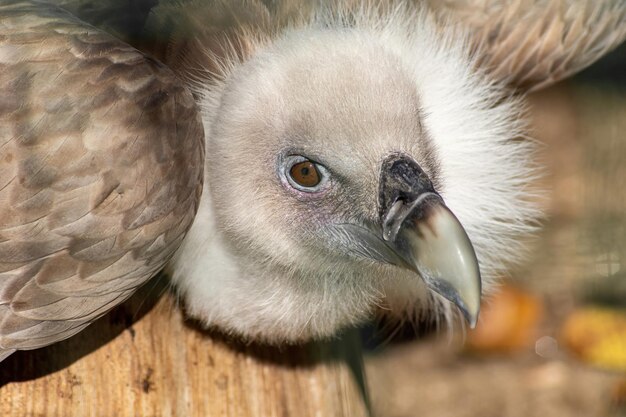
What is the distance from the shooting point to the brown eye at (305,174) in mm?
1831

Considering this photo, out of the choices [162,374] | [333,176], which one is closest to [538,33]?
[333,176]

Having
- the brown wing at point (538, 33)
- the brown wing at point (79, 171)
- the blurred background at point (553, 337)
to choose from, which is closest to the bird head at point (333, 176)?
the brown wing at point (79, 171)

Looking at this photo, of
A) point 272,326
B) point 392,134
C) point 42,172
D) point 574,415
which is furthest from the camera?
point 574,415

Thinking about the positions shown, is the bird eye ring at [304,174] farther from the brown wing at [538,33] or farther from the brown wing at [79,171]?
the brown wing at [538,33]

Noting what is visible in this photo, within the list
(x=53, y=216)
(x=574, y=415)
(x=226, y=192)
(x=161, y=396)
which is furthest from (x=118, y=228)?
(x=574, y=415)

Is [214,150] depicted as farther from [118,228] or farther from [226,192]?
[118,228]

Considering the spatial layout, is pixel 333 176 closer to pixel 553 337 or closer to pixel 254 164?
pixel 254 164

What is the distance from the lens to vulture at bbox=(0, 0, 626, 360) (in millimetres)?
1607

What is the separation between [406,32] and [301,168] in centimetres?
36

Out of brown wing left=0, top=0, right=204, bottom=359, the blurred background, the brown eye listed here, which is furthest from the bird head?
the blurred background

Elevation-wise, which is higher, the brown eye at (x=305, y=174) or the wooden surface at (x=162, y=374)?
the brown eye at (x=305, y=174)

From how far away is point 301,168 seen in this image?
6.02 ft

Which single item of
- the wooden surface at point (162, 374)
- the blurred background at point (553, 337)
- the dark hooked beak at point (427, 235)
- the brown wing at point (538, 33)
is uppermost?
the dark hooked beak at point (427, 235)

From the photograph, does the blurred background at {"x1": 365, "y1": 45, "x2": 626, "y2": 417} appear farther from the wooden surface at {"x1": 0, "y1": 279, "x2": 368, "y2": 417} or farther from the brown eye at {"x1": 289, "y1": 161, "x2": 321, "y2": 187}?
the brown eye at {"x1": 289, "y1": 161, "x2": 321, "y2": 187}
